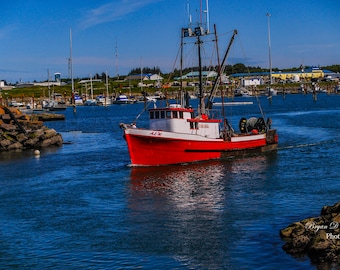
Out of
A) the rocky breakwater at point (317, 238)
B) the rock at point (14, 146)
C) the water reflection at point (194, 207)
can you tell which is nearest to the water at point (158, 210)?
the water reflection at point (194, 207)

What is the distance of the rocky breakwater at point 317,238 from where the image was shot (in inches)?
705

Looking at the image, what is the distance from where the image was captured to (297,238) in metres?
19.2

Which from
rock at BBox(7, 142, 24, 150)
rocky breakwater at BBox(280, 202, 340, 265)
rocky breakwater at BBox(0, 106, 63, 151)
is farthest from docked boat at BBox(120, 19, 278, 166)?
rocky breakwater at BBox(280, 202, 340, 265)

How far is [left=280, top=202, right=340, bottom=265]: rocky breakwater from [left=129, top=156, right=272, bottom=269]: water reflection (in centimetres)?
201

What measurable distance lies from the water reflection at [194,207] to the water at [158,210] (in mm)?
41

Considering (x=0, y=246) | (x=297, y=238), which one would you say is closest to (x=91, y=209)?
(x=0, y=246)

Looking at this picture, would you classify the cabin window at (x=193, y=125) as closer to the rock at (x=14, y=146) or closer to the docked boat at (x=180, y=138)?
the docked boat at (x=180, y=138)

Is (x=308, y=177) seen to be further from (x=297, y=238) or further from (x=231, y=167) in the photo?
(x=297, y=238)

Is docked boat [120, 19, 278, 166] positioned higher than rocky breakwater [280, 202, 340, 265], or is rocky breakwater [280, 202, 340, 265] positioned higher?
docked boat [120, 19, 278, 166]

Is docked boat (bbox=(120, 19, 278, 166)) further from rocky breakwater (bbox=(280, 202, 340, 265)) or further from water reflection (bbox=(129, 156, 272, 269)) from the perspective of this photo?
rocky breakwater (bbox=(280, 202, 340, 265))

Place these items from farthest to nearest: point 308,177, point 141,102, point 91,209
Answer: point 141,102 < point 308,177 < point 91,209

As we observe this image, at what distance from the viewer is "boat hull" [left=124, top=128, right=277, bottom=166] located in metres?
38.4

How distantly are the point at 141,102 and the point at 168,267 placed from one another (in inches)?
6750

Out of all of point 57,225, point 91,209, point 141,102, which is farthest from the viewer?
point 141,102
